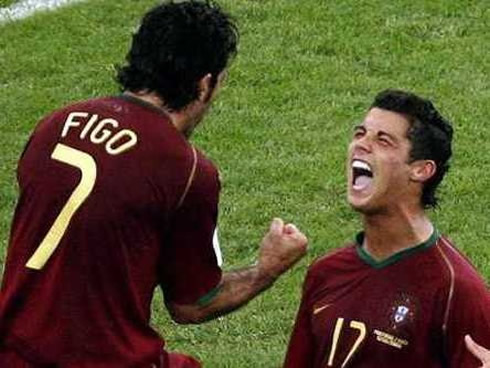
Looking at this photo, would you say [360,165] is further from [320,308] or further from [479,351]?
[479,351]

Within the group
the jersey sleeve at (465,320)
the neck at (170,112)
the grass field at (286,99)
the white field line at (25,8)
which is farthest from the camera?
the white field line at (25,8)

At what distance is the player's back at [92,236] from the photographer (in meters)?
5.84

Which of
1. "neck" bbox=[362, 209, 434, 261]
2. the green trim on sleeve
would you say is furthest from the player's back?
"neck" bbox=[362, 209, 434, 261]

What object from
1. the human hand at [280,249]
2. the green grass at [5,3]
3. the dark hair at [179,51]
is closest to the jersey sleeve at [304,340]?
the human hand at [280,249]

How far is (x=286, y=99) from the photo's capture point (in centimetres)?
1455

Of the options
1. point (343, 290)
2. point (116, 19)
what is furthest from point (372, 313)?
point (116, 19)

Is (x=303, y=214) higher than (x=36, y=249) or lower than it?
lower

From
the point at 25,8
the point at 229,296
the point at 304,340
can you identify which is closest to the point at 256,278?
the point at 229,296

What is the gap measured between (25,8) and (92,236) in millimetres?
12519

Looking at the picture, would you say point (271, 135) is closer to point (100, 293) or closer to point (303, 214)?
point (303, 214)

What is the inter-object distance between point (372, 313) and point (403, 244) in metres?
0.28

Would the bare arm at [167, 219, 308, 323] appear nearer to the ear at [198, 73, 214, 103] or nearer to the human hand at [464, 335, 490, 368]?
the ear at [198, 73, 214, 103]

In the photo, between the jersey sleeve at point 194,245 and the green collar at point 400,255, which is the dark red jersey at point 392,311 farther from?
the jersey sleeve at point 194,245

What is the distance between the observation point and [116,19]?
17.1 metres
